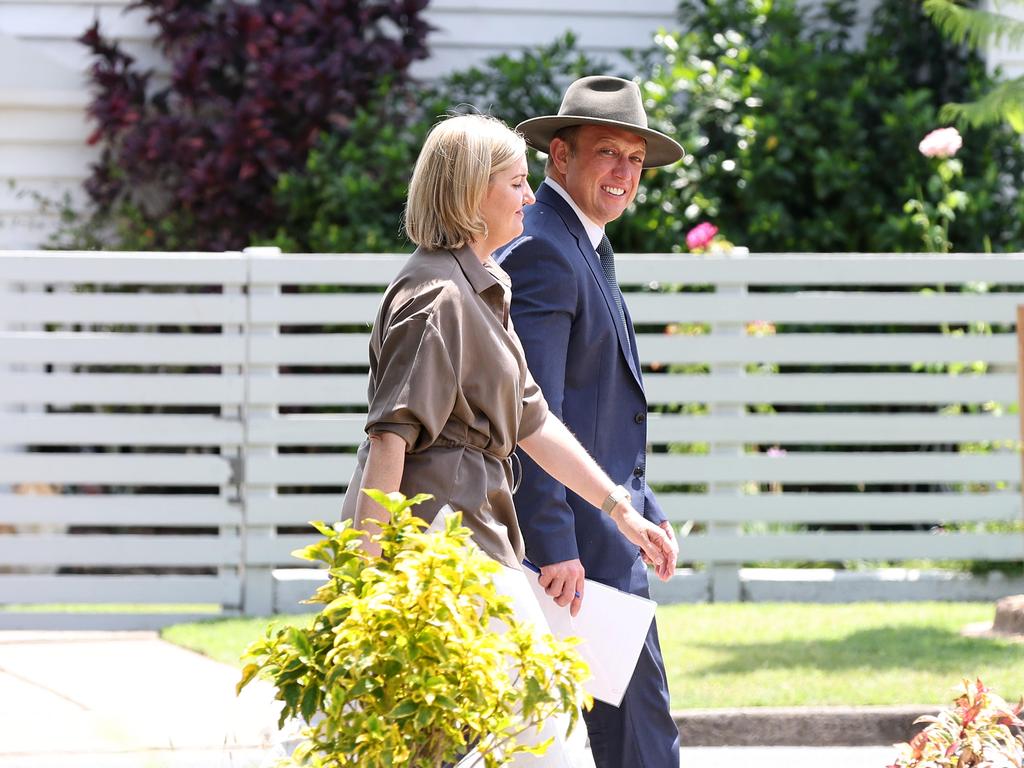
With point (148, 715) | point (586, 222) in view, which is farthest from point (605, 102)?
point (148, 715)

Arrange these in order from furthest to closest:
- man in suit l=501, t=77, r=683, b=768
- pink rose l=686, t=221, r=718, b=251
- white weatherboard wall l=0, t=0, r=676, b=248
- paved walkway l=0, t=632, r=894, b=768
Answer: white weatherboard wall l=0, t=0, r=676, b=248 → pink rose l=686, t=221, r=718, b=251 → paved walkway l=0, t=632, r=894, b=768 → man in suit l=501, t=77, r=683, b=768

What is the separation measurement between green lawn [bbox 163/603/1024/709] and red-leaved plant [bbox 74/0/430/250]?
350 centimetres

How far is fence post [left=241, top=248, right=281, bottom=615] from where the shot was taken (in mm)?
8227

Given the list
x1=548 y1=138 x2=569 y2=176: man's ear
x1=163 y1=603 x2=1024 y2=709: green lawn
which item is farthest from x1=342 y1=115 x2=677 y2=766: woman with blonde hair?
x1=163 y1=603 x2=1024 y2=709: green lawn

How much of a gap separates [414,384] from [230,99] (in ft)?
26.1

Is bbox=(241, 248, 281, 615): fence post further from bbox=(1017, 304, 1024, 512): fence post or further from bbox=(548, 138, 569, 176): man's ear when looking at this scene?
bbox=(548, 138, 569, 176): man's ear

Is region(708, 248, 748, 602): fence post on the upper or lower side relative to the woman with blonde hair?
lower

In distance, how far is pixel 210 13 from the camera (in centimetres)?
1082

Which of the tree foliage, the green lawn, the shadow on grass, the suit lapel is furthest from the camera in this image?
the tree foliage

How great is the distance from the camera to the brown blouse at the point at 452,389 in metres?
3.26

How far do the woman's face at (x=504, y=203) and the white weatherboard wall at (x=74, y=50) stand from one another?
25.3 ft

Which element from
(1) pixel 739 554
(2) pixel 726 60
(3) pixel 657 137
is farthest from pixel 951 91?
(3) pixel 657 137

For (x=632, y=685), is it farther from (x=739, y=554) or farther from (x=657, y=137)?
(x=739, y=554)

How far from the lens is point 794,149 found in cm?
1019
